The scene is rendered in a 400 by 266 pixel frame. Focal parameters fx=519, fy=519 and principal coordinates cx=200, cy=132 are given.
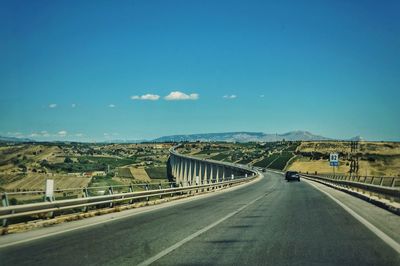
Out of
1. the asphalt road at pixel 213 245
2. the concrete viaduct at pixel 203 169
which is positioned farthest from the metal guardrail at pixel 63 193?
the concrete viaduct at pixel 203 169

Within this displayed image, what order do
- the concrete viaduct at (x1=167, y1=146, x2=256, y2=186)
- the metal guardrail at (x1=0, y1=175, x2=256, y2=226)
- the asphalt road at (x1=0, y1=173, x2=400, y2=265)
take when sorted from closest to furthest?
1. the asphalt road at (x1=0, y1=173, x2=400, y2=265)
2. the metal guardrail at (x1=0, y1=175, x2=256, y2=226)
3. the concrete viaduct at (x1=167, y1=146, x2=256, y2=186)

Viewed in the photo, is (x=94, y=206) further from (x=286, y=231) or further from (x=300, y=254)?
(x=300, y=254)

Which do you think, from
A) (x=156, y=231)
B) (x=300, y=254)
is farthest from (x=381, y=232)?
(x=156, y=231)

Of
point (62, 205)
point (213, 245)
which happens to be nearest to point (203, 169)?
point (62, 205)

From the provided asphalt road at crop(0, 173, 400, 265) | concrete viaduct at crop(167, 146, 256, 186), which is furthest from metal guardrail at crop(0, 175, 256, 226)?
concrete viaduct at crop(167, 146, 256, 186)

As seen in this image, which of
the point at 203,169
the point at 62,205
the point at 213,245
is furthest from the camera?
the point at 203,169

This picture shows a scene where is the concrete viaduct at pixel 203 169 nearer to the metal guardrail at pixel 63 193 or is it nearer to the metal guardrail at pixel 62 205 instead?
the metal guardrail at pixel 63 193

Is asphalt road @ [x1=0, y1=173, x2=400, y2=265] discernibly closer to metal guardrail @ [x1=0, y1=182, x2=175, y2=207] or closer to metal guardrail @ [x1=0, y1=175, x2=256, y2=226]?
metal guardrail @ [x1=0, y1=175, x2=256, y2=226]

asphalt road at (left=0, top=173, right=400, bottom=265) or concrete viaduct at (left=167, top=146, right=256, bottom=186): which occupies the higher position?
asphalt road at (left=0, top=173, right=400, bottom=265)

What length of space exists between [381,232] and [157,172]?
452 feet

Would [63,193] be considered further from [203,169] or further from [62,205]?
[203,169]

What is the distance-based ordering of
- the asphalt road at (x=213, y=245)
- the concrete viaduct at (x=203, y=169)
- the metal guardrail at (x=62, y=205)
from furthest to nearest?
the concrete viaduct at (x=203, y=169) < the metal guardrail at (x=62, y=205) < the asphalt road at (x=213, y=245)

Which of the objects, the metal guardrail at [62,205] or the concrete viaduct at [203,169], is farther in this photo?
the concrete viaduct at [203,169]

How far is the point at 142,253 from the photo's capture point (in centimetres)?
955
